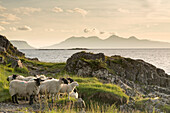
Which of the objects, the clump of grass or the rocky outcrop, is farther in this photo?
the rocky outcrop

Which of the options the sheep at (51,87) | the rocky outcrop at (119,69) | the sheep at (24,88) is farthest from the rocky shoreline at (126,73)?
the sheep at (24,88)

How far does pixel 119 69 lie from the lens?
26.8 metres

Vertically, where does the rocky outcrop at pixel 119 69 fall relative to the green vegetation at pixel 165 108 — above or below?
above

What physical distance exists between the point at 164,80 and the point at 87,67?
43.2 ft

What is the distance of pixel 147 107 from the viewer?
49.0 ft

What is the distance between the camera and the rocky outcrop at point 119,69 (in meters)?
24.4

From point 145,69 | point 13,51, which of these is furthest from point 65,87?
point 13,51

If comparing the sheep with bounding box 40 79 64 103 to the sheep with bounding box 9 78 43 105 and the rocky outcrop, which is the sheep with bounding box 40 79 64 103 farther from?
the rocky outcrop

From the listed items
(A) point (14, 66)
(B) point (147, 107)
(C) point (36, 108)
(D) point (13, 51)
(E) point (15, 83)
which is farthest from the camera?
(D) point (13, 51)

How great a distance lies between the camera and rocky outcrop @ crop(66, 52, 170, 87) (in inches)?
961

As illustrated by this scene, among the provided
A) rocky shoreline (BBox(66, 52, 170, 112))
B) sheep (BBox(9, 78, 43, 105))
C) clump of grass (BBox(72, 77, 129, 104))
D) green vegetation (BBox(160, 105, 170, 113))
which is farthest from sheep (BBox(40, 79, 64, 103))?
rocky shoreline (BBox(66, 52, 170, 112))

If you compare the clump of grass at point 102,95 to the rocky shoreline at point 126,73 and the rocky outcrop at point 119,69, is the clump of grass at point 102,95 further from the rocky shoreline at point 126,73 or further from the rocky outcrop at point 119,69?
the rocky outcrop at point 119,69

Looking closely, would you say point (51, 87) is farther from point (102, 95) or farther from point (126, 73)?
point (126, 73)

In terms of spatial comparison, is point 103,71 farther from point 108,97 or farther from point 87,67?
point 108,97
